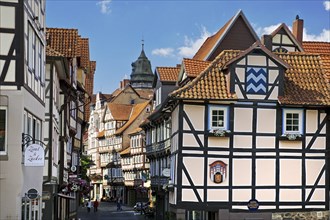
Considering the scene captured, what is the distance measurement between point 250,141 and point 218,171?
2080 mm

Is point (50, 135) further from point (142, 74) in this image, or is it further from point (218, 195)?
point (142, 74)

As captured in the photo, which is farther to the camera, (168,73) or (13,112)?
(168,73)

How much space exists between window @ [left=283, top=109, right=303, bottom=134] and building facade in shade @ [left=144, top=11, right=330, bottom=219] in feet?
0.06

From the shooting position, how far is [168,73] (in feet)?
125

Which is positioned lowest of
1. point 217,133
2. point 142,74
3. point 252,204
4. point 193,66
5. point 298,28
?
point 252,204

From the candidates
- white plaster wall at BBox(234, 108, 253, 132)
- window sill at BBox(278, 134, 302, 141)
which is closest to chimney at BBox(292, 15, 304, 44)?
A: window sill at BBox(278, 134, 302, 141)

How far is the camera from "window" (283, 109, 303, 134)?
29459mm

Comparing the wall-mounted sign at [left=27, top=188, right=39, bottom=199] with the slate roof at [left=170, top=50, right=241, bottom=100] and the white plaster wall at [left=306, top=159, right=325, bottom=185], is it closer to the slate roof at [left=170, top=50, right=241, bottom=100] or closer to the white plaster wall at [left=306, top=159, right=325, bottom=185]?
the slate roof at [left=170, top=50, right=241, bottom=100]

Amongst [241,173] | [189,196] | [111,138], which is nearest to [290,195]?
[241,173]

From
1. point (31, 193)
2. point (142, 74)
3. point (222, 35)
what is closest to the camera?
point (31, 193)

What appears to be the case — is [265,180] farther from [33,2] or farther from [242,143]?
[33,2]

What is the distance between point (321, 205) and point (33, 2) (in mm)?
16869

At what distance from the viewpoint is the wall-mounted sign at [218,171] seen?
28625 mm

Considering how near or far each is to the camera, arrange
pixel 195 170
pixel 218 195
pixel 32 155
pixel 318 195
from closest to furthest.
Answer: pixel 32 155 → pixel 195 170 → pixel 218 195 → pixel 318 195
